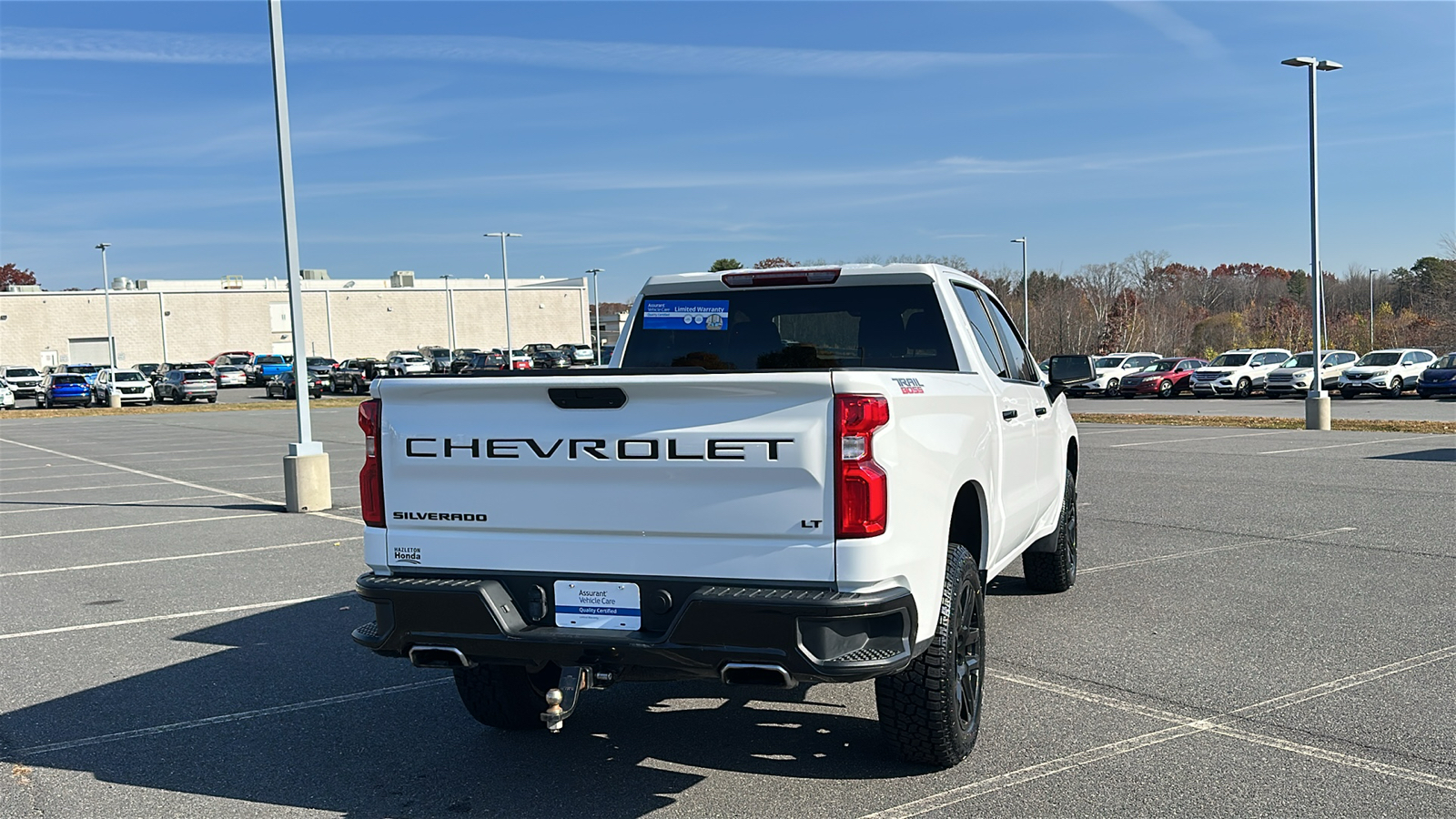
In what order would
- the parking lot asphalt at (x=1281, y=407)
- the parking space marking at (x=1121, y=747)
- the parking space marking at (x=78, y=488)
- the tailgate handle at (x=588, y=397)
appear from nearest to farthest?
the tailgate handle at (x=588, y=397)
the parking space marking at (x=1121, y=747)
the parking space marking at (x=78, y=488)
the parking lot asphalt at (x=1281, y=407)

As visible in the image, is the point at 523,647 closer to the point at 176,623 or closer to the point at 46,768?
the point at 46,768

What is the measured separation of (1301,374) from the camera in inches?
1601

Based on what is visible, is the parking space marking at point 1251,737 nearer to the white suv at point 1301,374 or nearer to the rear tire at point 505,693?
the rear tire at point 505,693

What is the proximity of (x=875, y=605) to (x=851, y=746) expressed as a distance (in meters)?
1.35

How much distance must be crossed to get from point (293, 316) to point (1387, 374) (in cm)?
3671

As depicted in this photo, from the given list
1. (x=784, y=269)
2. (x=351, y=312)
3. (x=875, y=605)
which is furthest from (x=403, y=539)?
(x=351, y=312)

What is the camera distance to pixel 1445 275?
171 ft

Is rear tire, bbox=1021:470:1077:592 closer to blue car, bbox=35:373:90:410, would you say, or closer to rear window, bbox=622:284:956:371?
rear window, bbox=622:284:956:371

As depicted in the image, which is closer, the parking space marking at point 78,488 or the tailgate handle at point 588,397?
the tailgate handle at point 588,397

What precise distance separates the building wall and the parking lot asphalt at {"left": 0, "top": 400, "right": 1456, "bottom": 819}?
267 ft

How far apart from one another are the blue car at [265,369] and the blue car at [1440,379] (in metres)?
54.9

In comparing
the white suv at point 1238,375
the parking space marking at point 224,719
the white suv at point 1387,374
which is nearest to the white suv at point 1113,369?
the white suv at point 1238,375

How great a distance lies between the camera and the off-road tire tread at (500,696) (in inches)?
212

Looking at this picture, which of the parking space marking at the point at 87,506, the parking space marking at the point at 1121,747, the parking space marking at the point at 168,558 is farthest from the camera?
the parking space marking at the point at 87,506
